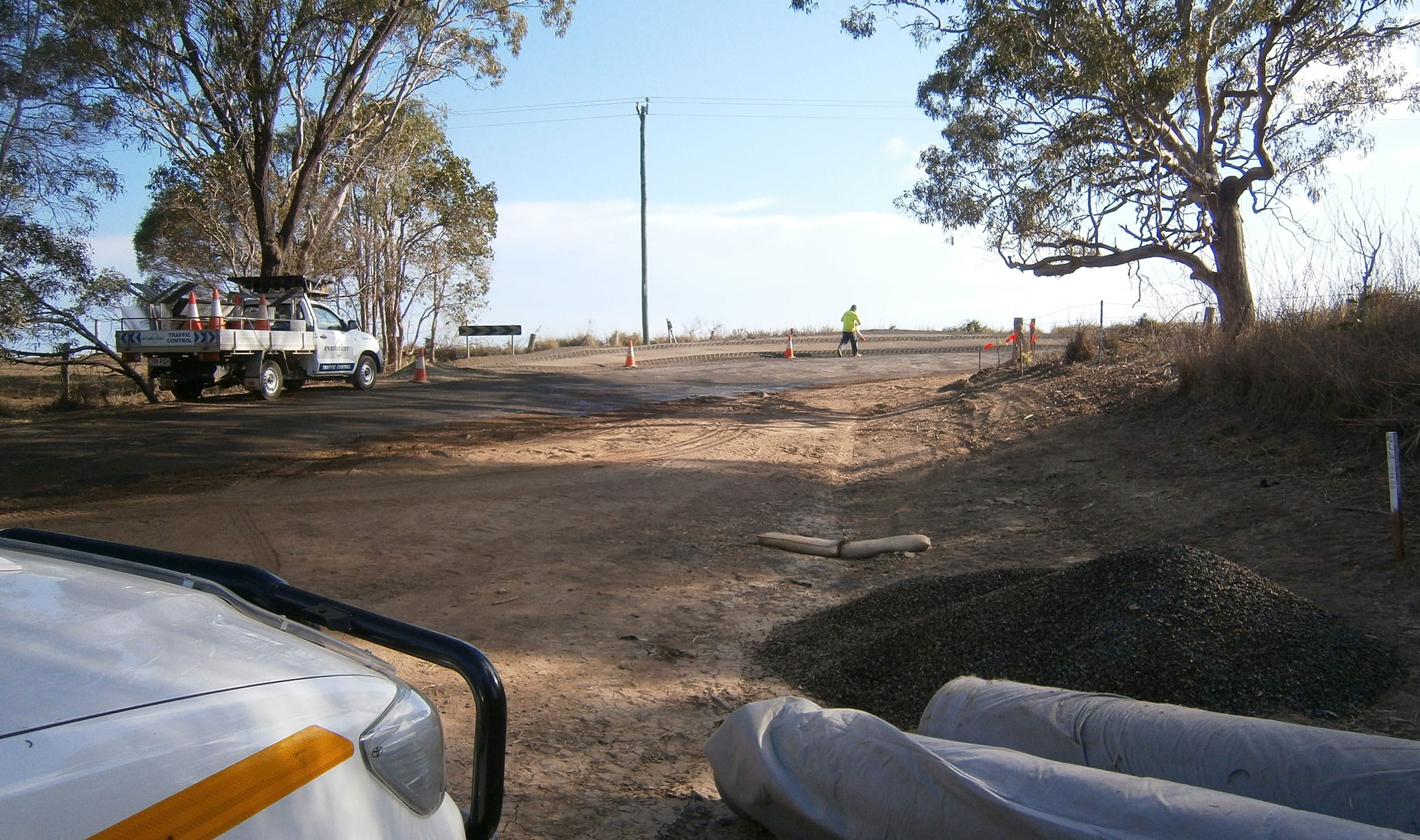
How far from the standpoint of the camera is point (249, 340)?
1755 cm

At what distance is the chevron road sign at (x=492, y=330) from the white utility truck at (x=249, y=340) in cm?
1095

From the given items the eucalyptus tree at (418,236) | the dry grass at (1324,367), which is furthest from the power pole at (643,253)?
the dry grass at (1324,367)

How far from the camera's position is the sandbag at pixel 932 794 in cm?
239

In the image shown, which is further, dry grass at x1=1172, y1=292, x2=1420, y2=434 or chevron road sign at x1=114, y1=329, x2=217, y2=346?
chevron road sign at x1=114, y1=329, x2=217, y2=346

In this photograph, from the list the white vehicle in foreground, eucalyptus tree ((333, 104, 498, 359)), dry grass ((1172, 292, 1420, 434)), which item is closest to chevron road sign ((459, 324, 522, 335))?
eucalyptus tree ((333, 104, 498, 359))

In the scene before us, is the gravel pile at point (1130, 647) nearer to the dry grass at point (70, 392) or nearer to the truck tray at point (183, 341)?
the truck tray at point (183, 341)

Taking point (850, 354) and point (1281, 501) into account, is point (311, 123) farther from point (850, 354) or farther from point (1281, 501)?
point (1281, 501)

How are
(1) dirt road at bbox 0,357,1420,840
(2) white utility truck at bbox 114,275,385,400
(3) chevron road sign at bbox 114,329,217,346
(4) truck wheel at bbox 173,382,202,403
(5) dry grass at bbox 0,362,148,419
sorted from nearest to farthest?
1. (1) dirt road at bbox 0,357,1420,840
2. (3) chevron road sign at bbox 114,329,217,346
3. (2) white utility truck at bbox 114,275,385,400
4. (4) truck wheel at bbox 173,382,202,403
5. (5) dry grass at bbox 0,362,148,419

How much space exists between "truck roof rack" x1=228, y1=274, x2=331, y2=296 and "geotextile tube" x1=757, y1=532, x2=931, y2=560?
14758 mm

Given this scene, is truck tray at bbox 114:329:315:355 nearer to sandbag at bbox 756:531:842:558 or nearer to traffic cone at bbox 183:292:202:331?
traffic cone at bbox 183:292:202:331

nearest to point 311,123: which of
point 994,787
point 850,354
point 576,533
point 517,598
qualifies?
point 850,354

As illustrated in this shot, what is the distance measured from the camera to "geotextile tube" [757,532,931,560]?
323 inches

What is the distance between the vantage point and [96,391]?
76.7 feet

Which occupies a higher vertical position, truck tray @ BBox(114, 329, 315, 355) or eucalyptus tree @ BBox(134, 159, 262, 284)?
eucalyptus tree @ BBox(134, 159, 262, 284)
